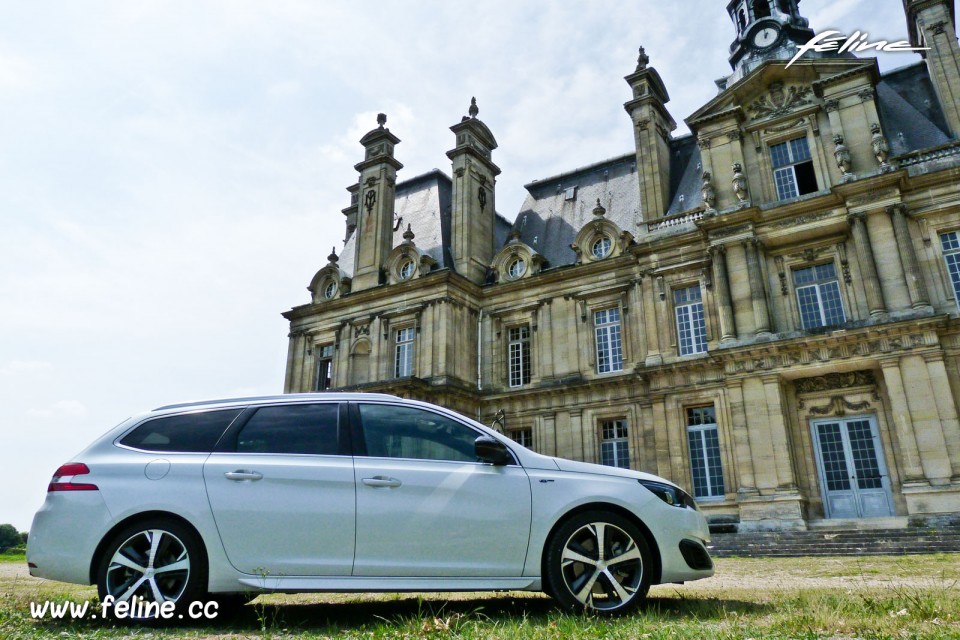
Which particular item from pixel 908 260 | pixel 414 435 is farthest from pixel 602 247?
pixel 414 435

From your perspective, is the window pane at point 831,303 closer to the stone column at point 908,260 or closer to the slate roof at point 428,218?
the stone column at point 908,260

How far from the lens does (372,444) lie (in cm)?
537

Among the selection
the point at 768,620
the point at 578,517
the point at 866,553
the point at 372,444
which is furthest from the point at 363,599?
the point at 866,553

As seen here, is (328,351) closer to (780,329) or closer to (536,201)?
(536,201)

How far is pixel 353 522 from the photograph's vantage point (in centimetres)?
499

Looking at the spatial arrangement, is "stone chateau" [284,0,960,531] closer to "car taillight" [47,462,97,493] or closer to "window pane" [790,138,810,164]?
"window pane" [790,138,810,164]

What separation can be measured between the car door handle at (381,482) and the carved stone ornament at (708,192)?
19.3 metres

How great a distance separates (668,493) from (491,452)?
1.53 metres

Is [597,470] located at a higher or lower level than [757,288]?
lower

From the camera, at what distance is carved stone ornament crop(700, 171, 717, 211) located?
21.9 m

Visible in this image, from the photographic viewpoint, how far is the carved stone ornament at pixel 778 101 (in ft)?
72.2

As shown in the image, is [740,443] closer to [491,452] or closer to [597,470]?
[597,470]

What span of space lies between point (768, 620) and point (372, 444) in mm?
3166

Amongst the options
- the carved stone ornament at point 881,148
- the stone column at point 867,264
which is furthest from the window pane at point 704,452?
the carved stone ornament at point 881,148
